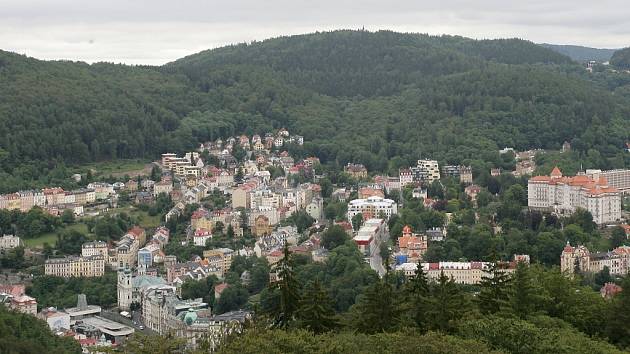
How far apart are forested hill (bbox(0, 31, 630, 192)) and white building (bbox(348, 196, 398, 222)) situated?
36.0ft

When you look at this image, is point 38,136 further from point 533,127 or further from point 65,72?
point 533,127

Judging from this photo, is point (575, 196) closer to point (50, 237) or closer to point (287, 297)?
point (50, 237)

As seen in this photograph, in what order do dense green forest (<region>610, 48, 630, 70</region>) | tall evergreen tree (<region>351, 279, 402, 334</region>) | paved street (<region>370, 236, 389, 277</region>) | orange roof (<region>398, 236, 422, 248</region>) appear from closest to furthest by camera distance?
tall evergreen tree (<region>351, 279, 402, 334</region>)
paved street (<region>370, 236, 389, 277</region>)
orange roof (<region>398, 236, 422, 248</region>)
dense green forest (<region>610, 48, 630, 70</region>)

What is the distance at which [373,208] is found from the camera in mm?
47250

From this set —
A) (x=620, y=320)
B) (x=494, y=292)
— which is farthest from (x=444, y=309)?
(x=620, y=320)

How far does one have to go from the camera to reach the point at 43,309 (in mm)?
Answer: 33938

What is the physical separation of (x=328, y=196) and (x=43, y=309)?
21107 mm

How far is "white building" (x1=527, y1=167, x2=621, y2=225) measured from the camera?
4312cm

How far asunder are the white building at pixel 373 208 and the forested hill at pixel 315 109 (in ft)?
36.0

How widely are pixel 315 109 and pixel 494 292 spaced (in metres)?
54.9

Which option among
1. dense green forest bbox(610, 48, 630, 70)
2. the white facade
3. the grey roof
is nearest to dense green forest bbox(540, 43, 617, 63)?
dense green forest bbox(610, 48, 630, 70)

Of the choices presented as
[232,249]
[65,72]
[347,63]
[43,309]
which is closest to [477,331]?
[43,309]

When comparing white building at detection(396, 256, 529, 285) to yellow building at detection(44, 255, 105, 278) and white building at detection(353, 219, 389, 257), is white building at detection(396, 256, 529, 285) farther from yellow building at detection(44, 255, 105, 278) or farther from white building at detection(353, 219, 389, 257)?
yellow building at detection(44, 255, 105, 278)

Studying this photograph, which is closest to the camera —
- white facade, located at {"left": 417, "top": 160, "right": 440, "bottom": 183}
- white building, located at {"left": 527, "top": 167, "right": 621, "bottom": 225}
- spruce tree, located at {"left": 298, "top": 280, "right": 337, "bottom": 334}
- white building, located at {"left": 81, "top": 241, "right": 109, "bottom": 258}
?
spruce tree, located at {"left": 298, "top": 280, "right": 337, "bottom": 334}
